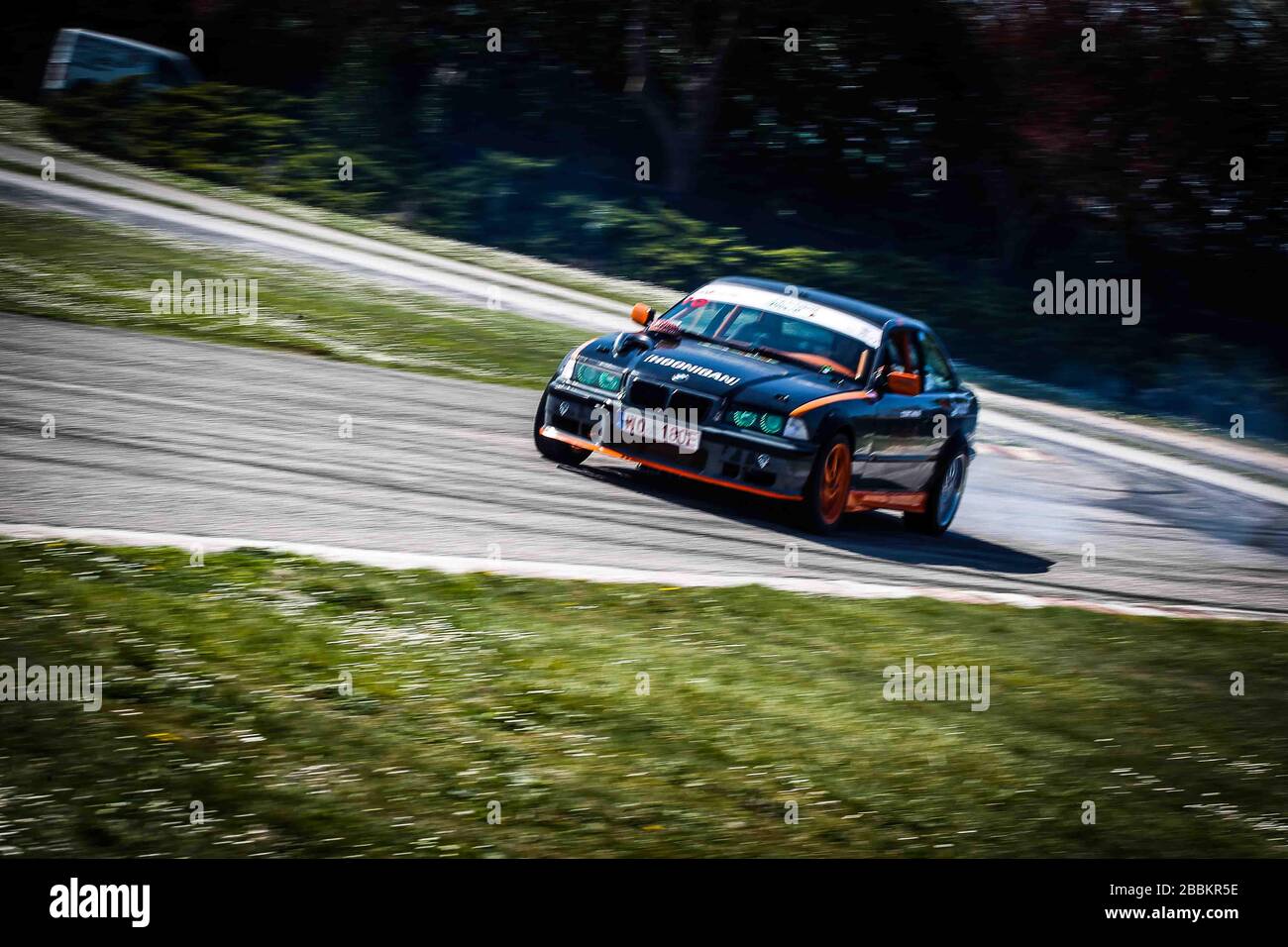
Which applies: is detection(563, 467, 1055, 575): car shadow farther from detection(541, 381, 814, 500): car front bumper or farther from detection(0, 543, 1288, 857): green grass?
detection(0, 543, 1288, 857): green grass

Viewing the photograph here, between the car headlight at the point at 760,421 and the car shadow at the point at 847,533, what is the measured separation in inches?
17.6

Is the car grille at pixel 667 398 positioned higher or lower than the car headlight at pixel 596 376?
lower

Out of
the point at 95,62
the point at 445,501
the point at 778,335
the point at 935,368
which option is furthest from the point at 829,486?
the point at 95,62

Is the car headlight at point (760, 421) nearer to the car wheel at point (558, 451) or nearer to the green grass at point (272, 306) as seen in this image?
the car wheel at point (558, 451)

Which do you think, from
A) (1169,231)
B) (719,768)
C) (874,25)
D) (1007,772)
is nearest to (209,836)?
(719,768)

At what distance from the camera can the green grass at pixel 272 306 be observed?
1449 cm

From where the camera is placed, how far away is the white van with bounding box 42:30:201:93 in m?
24.8

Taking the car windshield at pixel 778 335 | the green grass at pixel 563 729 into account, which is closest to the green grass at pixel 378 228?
the car windshield at pixel 778 335

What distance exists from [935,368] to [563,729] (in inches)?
262

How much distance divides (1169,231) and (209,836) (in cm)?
2235

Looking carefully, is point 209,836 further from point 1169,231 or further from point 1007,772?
point 1169,231

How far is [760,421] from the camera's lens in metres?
9.95

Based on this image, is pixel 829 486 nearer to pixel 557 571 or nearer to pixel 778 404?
pixel 778 404

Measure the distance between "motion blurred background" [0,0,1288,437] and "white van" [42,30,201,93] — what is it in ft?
1.71
